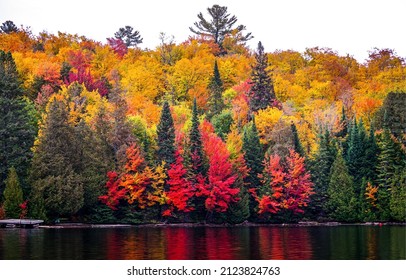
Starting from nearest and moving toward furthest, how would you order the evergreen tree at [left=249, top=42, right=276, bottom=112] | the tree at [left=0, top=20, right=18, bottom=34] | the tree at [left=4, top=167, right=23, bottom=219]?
the tree at [left=4, top=167, right=23, bottom=219], the evergreen tree at [left=249, top=42, right=276, bottom=112], the tree at [left=0, top=20, right=18, bottom=34]

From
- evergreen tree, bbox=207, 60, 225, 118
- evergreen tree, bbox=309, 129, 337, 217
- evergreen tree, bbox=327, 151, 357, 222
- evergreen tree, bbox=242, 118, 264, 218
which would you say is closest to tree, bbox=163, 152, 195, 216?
evergreen tree, bbox=242, 118, 264, 218

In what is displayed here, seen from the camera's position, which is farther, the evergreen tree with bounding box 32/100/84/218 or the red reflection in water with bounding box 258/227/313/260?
the evergreen tree with bounding box 32/100/84/218

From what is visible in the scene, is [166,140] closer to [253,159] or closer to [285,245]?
[253,159]

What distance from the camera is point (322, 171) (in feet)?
321

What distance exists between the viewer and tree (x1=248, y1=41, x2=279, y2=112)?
4744 inches

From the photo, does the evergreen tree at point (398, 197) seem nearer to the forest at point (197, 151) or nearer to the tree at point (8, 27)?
the forest at point (197, 151)

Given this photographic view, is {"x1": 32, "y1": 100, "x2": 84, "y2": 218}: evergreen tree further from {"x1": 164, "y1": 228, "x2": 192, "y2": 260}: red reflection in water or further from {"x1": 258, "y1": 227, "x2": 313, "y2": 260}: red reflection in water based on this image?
{"x1": 258, "y1": 227, "x2": 313, "y2": 260}: red reflection in water

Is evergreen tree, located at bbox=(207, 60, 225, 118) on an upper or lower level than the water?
upper

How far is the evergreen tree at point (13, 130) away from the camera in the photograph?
270ft

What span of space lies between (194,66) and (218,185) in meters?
50.0

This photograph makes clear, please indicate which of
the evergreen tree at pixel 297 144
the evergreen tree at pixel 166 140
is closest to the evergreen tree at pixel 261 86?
the evergreen tree at pixel 297 144

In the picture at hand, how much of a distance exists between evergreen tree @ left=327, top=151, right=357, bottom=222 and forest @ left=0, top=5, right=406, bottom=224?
0.14 metres
